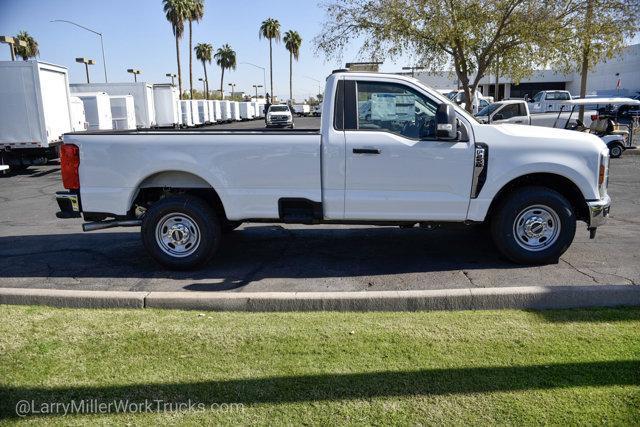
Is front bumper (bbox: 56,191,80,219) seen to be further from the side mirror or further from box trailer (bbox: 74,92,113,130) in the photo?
box trailer (bbox: 74,92,113,130)

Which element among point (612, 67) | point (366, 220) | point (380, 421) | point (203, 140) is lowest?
point (380, 421)

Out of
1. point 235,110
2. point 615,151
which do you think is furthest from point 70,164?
point 235,110

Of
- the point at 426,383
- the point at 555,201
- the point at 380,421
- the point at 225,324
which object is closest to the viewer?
the point at 380,421

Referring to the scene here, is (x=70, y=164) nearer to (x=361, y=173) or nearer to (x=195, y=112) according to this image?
(x=361, y=173)

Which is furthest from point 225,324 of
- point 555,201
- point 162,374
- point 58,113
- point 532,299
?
point 58,113

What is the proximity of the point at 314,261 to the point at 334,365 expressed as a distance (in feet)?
8.86

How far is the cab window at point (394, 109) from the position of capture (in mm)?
5773

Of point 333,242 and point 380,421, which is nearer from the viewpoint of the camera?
point 380,421

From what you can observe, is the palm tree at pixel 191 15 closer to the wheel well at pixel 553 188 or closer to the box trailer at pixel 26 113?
the box trailer at pixel 26 113

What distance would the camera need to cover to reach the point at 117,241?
7.50 m

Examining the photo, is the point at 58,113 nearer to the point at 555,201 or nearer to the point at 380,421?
the point at 555,201

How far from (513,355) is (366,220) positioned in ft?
7.88

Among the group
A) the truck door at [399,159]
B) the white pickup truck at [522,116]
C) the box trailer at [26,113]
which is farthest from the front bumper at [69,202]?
the white pickup truck at [522,116]

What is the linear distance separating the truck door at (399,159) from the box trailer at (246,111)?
56.9m
